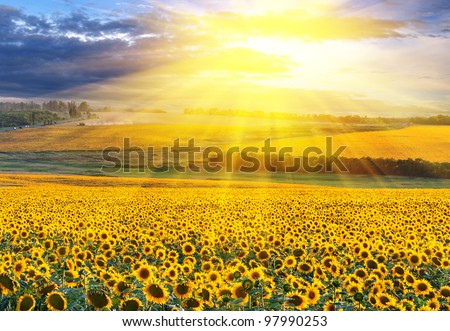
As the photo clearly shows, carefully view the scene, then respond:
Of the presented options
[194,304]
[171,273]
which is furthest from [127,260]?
[194,304]

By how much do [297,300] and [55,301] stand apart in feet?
6.89

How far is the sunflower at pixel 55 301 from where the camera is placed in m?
4.80

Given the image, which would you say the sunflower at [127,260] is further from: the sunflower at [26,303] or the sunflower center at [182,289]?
the sunflower at [26,303]

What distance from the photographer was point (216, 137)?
13.8 metres

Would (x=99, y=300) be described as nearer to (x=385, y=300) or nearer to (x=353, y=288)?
(x=353, y=288)

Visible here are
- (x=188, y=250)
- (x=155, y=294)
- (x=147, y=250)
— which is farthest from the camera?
(x=188, y=250)

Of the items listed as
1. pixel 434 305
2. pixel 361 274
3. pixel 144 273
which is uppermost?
pixel 144 273

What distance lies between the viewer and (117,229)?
8609 millimetres

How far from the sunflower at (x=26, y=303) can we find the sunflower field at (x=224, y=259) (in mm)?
11

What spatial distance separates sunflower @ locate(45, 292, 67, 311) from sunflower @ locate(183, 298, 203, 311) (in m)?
1.02

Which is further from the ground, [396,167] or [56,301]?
[396,167]

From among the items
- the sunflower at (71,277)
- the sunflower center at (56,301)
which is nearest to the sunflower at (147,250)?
the sunflower at (71,277)

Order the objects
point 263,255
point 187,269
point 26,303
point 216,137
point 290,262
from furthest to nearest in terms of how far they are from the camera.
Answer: point 216,137 < point 263,255 < point 290,262 < point 187,269 < point 26,303
